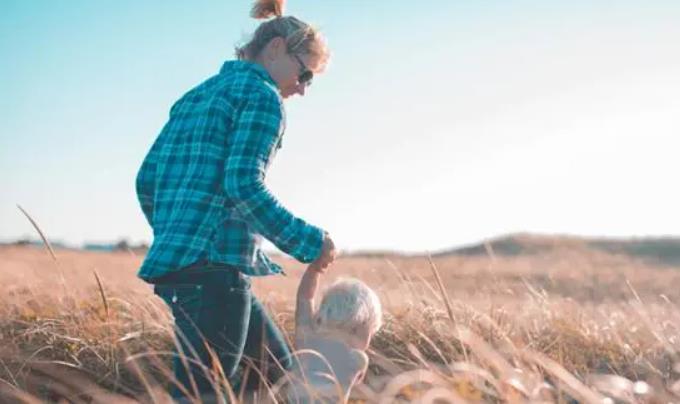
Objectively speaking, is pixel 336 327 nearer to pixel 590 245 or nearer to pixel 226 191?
pixel 226 191

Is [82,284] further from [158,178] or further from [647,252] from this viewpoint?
[647,252]

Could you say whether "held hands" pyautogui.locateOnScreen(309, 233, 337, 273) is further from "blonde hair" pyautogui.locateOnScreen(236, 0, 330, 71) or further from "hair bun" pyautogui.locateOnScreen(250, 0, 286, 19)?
"hair bun" pyautogui.locateOnScreen(250, 0, 286, 19)

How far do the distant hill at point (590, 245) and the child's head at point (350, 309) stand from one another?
20297 millimetres

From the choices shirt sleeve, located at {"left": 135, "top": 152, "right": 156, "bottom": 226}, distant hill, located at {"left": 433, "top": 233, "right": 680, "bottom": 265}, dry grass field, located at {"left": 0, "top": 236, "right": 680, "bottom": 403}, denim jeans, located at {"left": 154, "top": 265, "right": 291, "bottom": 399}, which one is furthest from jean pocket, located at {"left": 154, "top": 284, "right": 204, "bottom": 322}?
distant hill, located at {"left": 433, "top": 233, "right": 680, "bottom": 265}

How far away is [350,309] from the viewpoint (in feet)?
10.1

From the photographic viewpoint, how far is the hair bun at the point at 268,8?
3.27 m

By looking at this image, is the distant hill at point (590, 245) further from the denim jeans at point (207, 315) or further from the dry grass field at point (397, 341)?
the denim jeans at point (207, 315)

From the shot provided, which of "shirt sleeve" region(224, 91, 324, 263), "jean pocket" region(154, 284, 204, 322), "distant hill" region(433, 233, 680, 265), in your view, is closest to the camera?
"shirt sleeve" region(224, 91, 324, 263)

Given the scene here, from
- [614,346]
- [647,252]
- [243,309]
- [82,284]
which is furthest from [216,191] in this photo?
[647,252]

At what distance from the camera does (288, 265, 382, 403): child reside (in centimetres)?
305

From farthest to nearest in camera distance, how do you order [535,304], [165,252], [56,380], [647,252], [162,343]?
[647,252] → [535,304] → [162,343] → [56,380] → [165,252]

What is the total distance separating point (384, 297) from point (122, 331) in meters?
1.35

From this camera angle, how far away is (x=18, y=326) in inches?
159

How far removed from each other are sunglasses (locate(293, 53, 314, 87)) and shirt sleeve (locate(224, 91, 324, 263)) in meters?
0.23
